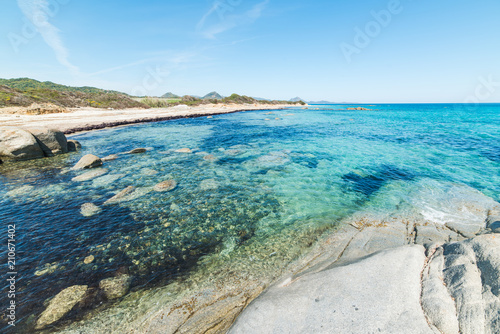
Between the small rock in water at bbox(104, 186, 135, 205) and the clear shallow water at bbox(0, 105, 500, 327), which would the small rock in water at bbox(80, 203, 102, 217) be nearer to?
the clear shallow water at bbox(0, 105, 500, 327)

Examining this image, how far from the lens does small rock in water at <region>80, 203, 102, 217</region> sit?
28.5 ft

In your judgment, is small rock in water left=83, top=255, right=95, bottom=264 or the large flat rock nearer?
the large flat rock

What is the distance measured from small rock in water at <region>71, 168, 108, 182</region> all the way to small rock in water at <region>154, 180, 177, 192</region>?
4940mm

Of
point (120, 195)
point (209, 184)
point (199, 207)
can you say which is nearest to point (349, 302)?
point (199, 207)

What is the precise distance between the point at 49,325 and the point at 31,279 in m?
2.13

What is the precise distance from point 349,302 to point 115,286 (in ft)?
19.5

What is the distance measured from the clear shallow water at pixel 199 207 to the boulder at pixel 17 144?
5.77 ft

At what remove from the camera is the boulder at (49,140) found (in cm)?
1675

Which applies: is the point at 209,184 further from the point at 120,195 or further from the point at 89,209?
the point at 89,209

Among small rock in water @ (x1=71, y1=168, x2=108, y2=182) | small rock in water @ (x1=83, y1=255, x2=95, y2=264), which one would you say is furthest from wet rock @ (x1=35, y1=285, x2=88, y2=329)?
small rock in water @ (x1=71, y1=168, x2=108, y2=182)

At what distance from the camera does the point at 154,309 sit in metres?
4.68

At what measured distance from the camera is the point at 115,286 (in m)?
5.39

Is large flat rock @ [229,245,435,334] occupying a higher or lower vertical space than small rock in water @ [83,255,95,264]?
higher

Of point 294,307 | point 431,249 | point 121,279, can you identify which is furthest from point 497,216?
point 121,279
